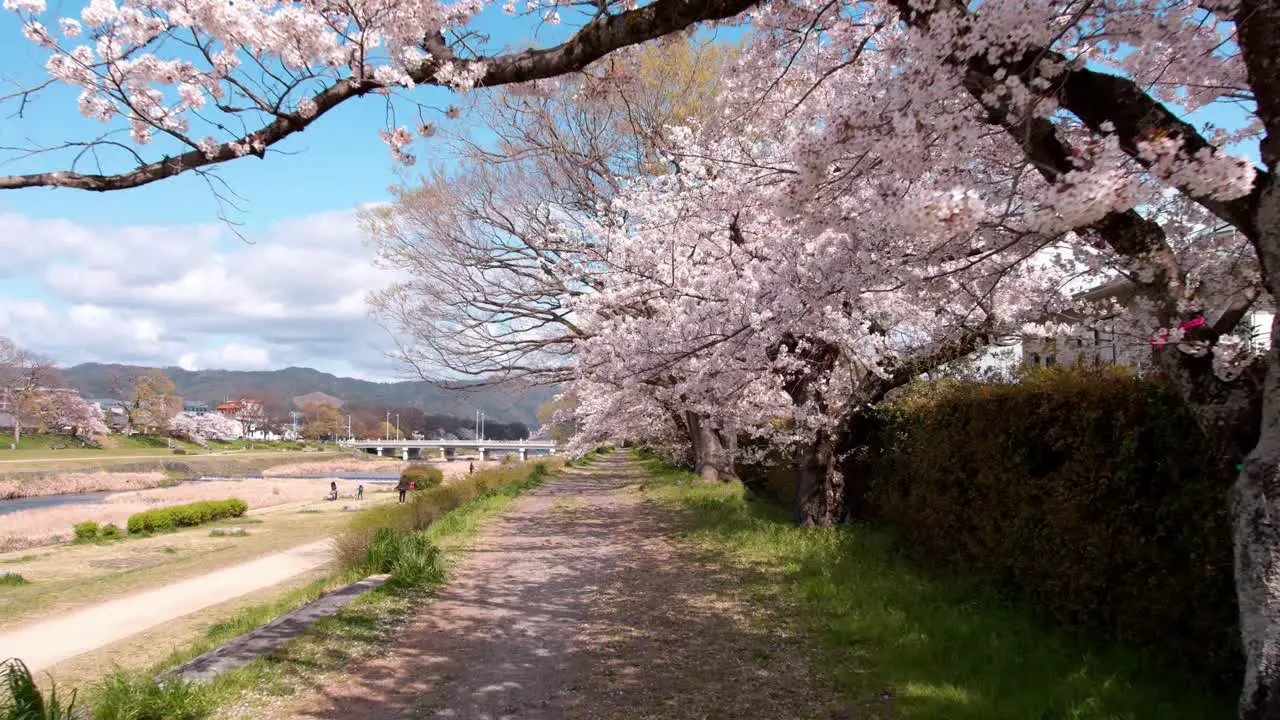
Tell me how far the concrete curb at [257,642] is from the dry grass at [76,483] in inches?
2078

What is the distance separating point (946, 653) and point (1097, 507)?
140 centimetres

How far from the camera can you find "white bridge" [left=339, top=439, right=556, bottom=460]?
381ft

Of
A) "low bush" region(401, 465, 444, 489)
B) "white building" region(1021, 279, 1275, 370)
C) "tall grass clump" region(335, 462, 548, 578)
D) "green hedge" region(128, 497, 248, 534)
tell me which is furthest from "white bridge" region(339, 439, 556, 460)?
"white building" region(1021, 279, 1275, 370)

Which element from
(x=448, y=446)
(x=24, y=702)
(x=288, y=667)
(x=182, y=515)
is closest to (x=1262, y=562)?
(x=288, y=667)

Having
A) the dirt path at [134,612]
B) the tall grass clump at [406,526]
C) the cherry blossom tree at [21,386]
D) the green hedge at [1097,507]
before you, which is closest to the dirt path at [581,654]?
the tall grass clump at [406,526]

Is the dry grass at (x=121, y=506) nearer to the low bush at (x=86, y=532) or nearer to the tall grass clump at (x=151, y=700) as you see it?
the low bush at (x=86, y=532)

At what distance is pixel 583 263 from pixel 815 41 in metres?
11.0

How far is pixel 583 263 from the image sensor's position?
16984 millimetres

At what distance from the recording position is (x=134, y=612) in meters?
15.1

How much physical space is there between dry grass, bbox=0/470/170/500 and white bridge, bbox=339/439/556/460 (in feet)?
182

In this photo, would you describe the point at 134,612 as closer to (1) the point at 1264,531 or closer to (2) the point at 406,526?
(2) the point at 406,526

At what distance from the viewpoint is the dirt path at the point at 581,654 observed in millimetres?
4688

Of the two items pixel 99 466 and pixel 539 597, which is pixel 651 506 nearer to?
pixel 539 597

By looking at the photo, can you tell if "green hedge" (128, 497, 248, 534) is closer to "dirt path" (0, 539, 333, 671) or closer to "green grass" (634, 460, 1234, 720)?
"dirt path" (0, 539, 333, 671)
